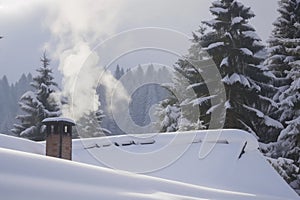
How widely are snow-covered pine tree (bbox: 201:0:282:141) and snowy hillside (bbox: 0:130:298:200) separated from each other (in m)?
7.17

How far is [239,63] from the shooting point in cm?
1431

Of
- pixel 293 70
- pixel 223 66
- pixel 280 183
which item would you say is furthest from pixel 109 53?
pixel 293 70

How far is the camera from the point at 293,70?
45.7ft

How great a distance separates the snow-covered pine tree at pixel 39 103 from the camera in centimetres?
1827

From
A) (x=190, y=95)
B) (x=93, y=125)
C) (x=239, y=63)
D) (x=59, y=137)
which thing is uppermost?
(x=239, y=63)

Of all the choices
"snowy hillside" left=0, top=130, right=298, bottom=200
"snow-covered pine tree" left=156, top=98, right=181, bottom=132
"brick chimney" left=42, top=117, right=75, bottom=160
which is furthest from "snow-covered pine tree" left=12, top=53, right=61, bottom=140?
"brick chimney" left=42, top=117, right=75, bottom=160

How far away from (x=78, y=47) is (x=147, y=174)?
39.6 ft

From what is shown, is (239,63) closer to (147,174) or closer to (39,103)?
(39,103)

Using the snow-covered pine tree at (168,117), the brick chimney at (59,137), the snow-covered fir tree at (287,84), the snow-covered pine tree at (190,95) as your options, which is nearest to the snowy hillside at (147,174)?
the brick chimney at (59,137)

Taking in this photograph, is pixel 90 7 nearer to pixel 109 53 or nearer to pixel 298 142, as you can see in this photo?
pixel 109 53

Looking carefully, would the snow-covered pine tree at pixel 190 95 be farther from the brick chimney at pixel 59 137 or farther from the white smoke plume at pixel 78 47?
the brick chimney at pixel 59 137

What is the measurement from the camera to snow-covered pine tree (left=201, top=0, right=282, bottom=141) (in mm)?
13859

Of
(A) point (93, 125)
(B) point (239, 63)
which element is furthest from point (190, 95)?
(A) point (93, 125)

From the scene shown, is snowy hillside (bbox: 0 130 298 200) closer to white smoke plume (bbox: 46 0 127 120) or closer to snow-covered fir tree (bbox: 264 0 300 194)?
white smoke plume (bbox: 46 0 127 120)
